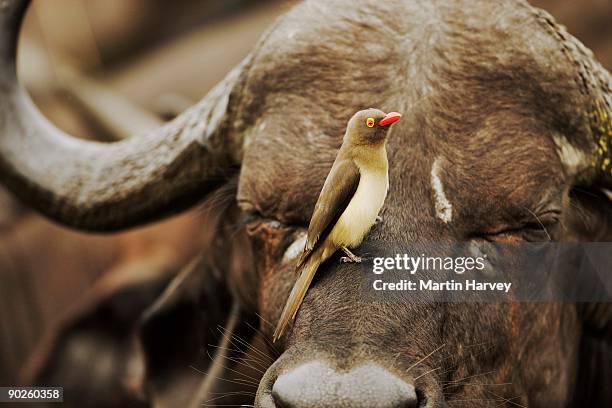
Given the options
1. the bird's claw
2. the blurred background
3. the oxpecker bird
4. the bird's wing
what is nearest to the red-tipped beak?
the oxpecker bird

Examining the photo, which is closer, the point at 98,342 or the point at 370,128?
the point at 370,128

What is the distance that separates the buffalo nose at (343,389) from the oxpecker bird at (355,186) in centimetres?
30

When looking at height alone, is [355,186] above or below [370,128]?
below

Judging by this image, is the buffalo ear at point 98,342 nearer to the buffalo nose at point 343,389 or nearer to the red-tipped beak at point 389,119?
the buffalo nose at point 343,389

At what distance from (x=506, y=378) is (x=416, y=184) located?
2.06ft

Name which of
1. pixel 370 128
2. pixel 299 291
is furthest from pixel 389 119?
pixel 299 291

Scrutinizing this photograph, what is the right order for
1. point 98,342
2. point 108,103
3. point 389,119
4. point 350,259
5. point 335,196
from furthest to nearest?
point 108,103
point 98,342
point 350,259
point 335,196
point 389,119

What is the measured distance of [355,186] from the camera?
200cm

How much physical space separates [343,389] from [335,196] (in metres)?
0.42

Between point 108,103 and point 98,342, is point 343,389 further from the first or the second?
point 108,103

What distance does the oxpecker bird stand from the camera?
199cm

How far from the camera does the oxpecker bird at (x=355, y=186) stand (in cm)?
199

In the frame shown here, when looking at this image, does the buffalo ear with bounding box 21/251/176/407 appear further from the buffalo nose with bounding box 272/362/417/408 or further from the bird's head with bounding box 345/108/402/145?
the bird's head with bounding box 345/108/402/145

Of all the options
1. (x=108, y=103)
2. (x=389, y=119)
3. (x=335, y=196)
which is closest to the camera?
(x=389, y=119)
